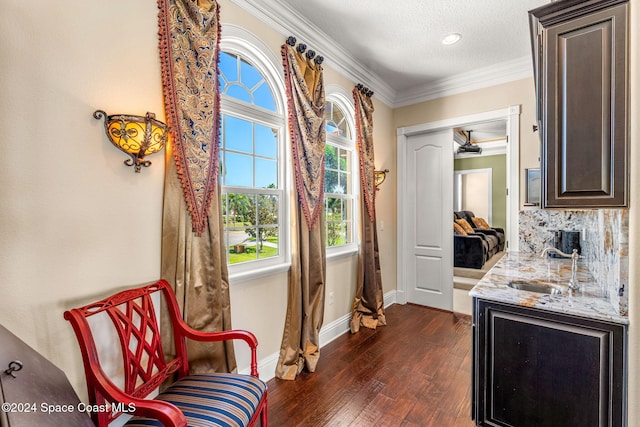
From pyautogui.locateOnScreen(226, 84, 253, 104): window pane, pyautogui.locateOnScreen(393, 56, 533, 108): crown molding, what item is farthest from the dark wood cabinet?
pyautogui.locateOnScreen(393, 56, 533, 108): crown molding

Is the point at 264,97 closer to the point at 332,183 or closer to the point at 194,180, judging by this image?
the point at 194,180

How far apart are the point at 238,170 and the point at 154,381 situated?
1.40m

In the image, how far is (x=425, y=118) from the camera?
3.90 meters

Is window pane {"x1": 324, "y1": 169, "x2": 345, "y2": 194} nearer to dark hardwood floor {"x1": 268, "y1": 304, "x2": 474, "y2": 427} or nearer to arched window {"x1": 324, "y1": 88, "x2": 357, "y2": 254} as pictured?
arched window {"x1": 324, "y1": 88, "x2": 357, "y2": 254}

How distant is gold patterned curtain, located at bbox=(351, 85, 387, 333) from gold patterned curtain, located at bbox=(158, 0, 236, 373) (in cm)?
175

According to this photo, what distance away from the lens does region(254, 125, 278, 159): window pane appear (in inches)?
92.7

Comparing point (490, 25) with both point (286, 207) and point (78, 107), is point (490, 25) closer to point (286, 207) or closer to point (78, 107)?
point (286, 207)

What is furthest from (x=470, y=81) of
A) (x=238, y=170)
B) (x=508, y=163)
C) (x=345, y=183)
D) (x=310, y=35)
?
(x=238, y=170)

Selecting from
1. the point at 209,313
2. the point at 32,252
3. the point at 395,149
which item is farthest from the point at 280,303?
the point at 395,149

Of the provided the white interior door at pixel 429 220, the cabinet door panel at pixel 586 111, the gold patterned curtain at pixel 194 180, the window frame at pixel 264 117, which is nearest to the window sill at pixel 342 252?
the window frame at pixel 264 117

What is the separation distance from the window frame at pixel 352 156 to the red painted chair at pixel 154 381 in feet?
5.60

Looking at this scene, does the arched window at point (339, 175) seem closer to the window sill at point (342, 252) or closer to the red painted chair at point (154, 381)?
the window sill at point (342, 252)

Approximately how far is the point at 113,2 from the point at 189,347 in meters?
1.89

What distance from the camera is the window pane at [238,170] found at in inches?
84.0
